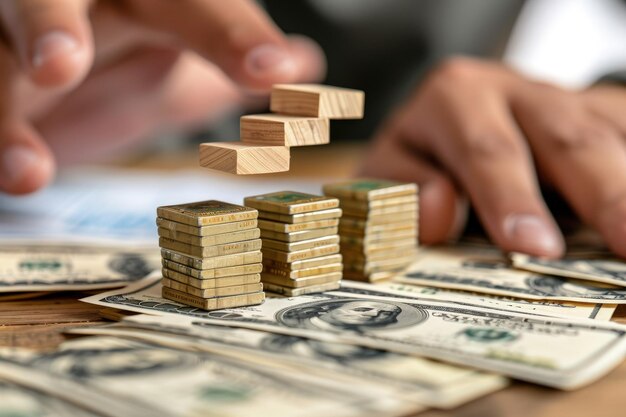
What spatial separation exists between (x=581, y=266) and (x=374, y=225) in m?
0.27

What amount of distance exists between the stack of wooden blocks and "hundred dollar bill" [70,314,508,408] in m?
0.16

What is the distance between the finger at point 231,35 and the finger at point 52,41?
0.71 ft

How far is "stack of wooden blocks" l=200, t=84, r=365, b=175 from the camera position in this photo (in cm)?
76

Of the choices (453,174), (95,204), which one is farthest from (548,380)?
(95,204)

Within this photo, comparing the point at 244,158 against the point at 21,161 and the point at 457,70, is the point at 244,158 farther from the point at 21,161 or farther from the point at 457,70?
the point at 457,70

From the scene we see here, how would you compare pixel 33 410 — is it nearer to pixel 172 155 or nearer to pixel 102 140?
pixel 102 140

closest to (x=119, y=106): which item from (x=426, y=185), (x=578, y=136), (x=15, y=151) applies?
(x=15, y=151)

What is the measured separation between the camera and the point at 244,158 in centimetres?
75

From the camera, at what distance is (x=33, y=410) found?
0.52 metres

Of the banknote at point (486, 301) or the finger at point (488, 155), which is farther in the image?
the finger at point (488, 155)

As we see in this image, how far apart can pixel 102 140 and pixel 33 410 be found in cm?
134

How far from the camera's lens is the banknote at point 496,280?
848 millimetres

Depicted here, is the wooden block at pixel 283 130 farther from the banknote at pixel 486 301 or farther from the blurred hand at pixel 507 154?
the blurred hand at pixel 507 154

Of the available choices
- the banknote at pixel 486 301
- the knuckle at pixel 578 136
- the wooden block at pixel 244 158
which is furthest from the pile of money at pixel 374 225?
the knuckle at pixel 578 136
